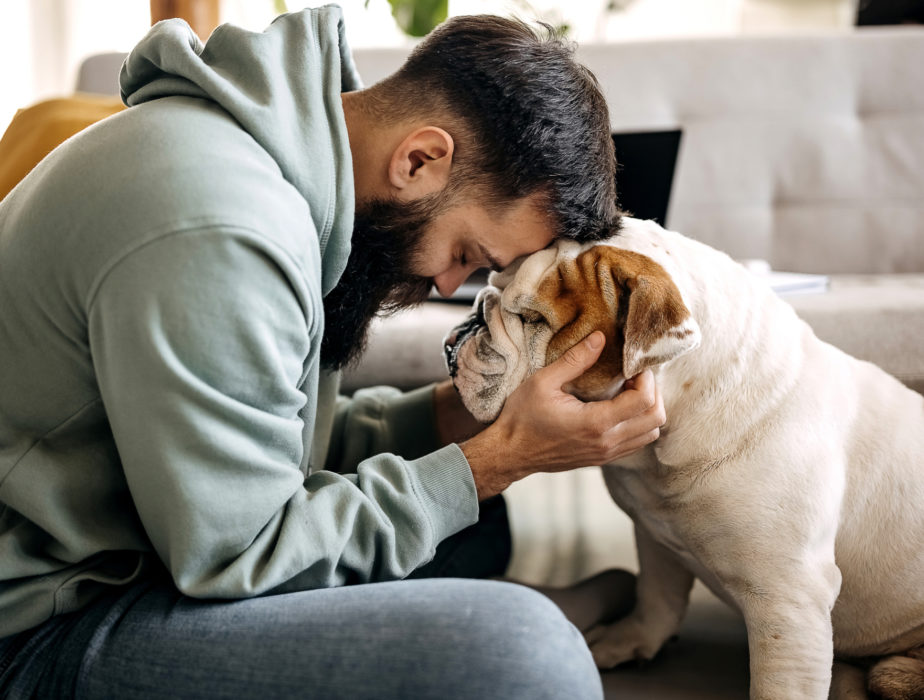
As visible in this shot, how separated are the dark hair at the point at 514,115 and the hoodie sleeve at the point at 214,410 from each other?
1.42 feet

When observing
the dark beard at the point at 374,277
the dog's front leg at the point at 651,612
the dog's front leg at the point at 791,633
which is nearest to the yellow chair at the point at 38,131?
the dark beard at the point at 374,277

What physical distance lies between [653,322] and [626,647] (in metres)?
0.69

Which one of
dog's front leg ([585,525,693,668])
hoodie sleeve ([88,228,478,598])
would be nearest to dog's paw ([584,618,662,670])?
dog's front leg ([585,525,693,668])

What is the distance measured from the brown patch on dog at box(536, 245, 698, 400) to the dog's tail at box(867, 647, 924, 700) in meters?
0.65

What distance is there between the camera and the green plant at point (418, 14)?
141 inches

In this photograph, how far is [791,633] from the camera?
1.23 meters

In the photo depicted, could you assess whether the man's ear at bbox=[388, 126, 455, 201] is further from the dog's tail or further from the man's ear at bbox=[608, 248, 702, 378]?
the dog's tail

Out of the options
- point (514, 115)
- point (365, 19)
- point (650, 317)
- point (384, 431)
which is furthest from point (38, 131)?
point (365, 19)

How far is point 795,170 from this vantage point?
2.91 meters

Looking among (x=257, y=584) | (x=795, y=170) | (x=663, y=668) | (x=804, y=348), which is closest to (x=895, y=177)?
(x=795, y=170)

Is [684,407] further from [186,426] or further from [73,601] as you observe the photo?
[73,601]

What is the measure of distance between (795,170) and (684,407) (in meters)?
1.86

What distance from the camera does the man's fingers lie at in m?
1.30

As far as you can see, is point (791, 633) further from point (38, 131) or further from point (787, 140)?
point (787, 140)
